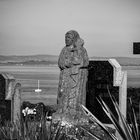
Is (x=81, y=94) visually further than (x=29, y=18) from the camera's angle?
No

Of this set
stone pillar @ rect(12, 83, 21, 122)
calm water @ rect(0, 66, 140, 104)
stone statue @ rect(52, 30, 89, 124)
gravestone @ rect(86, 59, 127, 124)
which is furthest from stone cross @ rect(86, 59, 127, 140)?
stone pillar @ rect(12, 83, 21, 122)

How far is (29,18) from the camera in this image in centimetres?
1407

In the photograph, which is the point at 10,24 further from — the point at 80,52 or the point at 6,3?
the point at 80,52

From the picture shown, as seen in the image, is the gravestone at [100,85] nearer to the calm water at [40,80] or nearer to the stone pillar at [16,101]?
the calm water at [40,80]

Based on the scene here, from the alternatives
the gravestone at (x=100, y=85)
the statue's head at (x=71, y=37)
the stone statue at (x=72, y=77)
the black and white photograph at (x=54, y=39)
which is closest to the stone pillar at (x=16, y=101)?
the stone statue at (x=72, y=77)

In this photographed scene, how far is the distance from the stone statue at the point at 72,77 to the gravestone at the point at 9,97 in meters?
1.03

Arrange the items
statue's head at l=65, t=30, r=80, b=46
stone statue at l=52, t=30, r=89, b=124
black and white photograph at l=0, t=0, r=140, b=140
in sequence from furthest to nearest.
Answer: black and white photograph at l=0, t=0, r=140, b=140 < statue's head at l=65, t=30, r=80, b=46 < stone statue at l=52, t=30, r=89, b=124

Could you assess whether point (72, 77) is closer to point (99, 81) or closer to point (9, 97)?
point (9, 97)

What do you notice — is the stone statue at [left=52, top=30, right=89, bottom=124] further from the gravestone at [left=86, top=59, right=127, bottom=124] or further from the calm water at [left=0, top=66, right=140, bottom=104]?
the calm water at [left=0, top=66, right=140, bottom=104]

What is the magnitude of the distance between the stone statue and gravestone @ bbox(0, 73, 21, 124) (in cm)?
103

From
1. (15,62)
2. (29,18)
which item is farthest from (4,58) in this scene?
(29,18)

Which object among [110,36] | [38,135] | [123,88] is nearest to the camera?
[38,135]

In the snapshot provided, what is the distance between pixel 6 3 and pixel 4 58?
1.40 meters

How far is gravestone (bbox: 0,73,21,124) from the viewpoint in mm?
10008
